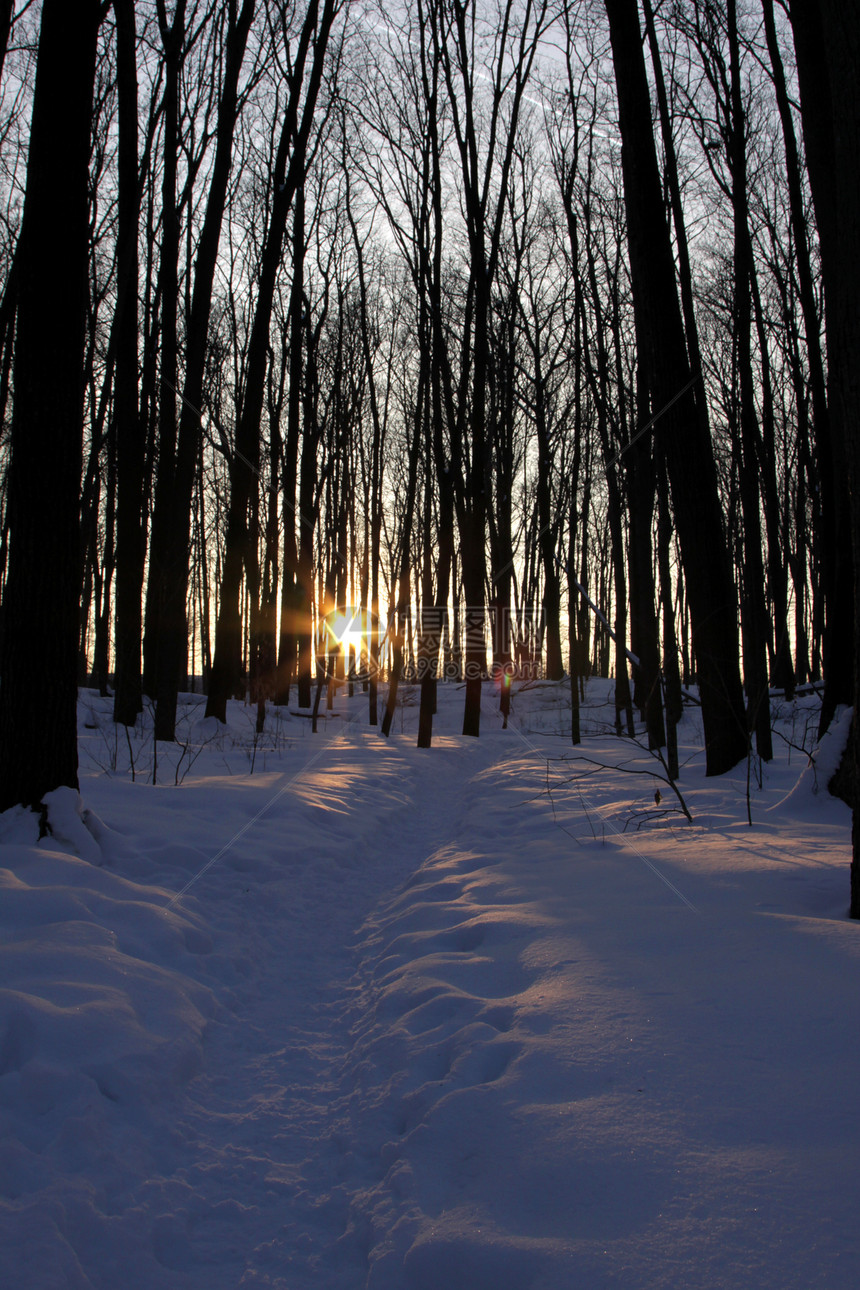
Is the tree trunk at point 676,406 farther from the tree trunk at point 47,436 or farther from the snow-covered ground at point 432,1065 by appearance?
the tree trunk at point 47,436

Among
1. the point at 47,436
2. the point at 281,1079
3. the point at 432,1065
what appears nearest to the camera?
the point at 432,1065

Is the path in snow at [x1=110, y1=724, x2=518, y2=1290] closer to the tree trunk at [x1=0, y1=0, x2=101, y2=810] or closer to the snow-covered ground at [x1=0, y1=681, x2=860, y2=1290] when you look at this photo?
the snow-covered ground at [x1=0, y1=681, x2=860, y2=1290]

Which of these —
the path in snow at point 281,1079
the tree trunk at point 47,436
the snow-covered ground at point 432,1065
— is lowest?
the path in snow at point 281,1079

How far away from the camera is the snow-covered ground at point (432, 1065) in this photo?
1.59 meters

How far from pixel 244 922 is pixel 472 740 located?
11.2 metres

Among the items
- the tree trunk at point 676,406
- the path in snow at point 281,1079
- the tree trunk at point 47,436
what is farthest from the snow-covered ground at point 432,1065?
the tree trunk at point 676,406

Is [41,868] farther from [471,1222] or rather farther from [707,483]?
[707,483]

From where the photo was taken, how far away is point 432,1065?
2.53 metres

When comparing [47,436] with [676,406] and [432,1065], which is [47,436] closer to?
[432,1065]

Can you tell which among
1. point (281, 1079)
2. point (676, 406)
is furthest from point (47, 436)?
point (676, 406)

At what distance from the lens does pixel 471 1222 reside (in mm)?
1656

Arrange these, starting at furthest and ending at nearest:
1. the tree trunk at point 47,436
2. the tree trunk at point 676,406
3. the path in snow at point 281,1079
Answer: the tree trunk at point 676,406, the tree trunk at point 47,436, the path in snow at point 281,1079

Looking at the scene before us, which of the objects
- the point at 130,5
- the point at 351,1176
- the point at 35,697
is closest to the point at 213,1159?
the point at 351,1176

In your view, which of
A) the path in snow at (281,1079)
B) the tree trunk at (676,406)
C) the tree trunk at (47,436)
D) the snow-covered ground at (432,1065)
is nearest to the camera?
the snow-covered ground at (432,1065)
